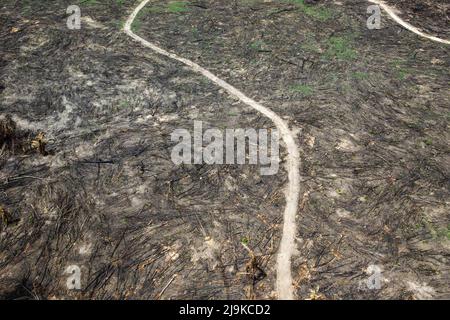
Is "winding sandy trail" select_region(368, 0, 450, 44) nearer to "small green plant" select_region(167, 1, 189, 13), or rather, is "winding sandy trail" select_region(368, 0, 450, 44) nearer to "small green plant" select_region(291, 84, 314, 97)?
"small green plant" select_region(291, 84, 314, 97)

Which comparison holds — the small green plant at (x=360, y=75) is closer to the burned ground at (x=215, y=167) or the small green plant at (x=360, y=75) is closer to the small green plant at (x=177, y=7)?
the burned ground at (x=215, y=167)

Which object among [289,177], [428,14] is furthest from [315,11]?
[289,177]

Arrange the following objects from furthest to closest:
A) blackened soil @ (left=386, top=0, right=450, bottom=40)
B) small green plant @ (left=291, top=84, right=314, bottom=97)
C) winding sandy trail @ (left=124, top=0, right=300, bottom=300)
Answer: blackened soil @ (left=386, top=0, right=450, bottom=40)
small green plant @ (left=291, top=84, right=314, bottom=97)
winding sandy trail @ (left=124, top=0, right=300, bottom=300)

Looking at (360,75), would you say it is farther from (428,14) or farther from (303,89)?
(428,14)

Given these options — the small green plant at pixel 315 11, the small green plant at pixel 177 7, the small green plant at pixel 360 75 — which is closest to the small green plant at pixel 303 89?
the small green plant at pixel 360 75

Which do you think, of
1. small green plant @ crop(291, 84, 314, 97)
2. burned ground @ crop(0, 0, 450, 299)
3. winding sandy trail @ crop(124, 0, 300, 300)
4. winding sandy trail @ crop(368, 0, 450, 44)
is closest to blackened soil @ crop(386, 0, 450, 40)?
winding sandy trail @ crop(368, 0, 450, 44)

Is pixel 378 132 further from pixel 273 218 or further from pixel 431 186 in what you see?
pixel 273 218
